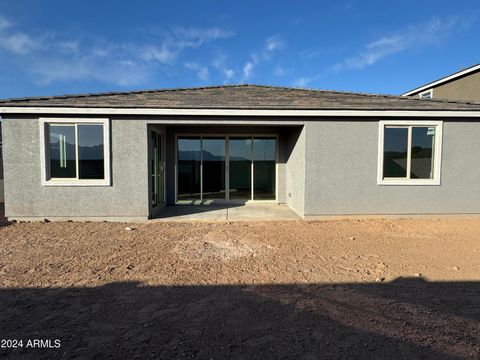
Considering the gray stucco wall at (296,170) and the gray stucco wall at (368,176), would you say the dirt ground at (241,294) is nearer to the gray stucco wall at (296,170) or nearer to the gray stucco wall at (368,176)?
the gray stucco wall at (368,176)

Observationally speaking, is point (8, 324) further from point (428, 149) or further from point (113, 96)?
point (428, 149)

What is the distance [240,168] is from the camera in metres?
11.0

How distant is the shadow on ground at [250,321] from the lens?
8.82 ft

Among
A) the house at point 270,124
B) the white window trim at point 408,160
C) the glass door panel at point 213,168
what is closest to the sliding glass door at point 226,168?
the glass door panel at point 213,168

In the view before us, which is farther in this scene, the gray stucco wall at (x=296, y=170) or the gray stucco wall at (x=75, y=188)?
the gray stucco wall at (x=296, y=170)

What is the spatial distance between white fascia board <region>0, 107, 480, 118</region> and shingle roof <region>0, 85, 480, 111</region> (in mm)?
85

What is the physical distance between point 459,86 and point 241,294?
16.4m

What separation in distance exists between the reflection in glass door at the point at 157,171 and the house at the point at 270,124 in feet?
0.65

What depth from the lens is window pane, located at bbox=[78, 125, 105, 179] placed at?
797 cm

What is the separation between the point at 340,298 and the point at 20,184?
27.5ft

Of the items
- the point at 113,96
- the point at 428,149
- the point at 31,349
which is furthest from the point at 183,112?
the point at 428,149

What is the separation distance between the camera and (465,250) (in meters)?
5.73

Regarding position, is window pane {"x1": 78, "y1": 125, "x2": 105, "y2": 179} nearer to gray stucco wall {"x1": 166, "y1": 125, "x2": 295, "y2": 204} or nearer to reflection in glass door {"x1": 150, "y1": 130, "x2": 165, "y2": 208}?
reflection in glass door {"x1": 150, "y1": 130, "x2": 165, "y2": 208}

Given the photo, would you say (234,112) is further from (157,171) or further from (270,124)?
(157,171)
